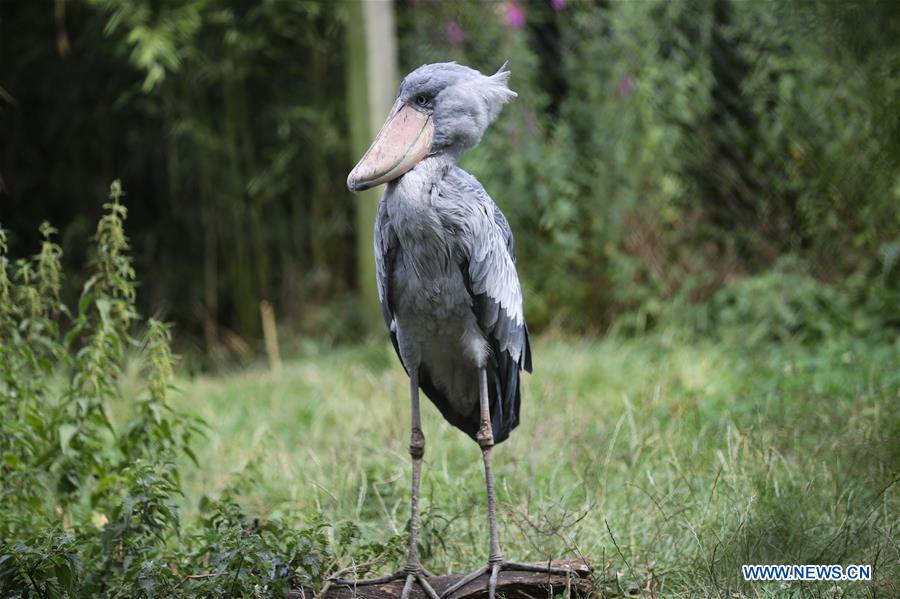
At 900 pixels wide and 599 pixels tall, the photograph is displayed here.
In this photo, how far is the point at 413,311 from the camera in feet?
7.89

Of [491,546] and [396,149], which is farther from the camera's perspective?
[491,546]

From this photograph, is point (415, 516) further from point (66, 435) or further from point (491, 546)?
point (66, 435)

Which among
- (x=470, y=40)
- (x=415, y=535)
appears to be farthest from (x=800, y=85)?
(x=415, y=535)

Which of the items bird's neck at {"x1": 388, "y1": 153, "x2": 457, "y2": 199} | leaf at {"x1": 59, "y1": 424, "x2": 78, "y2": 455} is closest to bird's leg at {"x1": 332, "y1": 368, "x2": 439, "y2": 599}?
bird's neck at {"x1": 388, "y1": 153, "x2": 457, "y2": 199}

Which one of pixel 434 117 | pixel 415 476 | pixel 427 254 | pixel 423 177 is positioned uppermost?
pixel 434 117

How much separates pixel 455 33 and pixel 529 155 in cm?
77

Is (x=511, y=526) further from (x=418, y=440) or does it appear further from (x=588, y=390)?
(x=588, y=390)

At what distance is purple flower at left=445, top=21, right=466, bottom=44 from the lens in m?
5.45

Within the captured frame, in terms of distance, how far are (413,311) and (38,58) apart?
15.8 feet

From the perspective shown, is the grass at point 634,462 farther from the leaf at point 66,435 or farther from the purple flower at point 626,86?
the purple flower at point 626,86

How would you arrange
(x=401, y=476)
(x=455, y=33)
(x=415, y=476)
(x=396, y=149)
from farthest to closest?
1. (x=455, y=33)
2. (x=401, y=476)
3. (x=415, y=476)
4. (x=396, y=149)

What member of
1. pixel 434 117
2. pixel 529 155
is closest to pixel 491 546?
pixel 434 117

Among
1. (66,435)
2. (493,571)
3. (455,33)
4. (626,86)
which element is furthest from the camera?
(455,33)

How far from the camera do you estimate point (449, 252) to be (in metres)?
2.31
